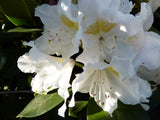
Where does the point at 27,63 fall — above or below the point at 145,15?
below

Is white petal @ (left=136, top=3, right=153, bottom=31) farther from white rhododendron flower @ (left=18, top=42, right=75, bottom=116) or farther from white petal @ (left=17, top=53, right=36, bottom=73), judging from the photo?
white petal @ (left=17, top=53, right=36, bottom=73)

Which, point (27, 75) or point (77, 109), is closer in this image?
point (77, 109)

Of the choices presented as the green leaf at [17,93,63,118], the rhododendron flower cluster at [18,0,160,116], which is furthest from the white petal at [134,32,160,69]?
the green leaf at [17,93,63,118]

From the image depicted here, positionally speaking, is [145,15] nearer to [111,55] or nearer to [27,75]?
[111,55]

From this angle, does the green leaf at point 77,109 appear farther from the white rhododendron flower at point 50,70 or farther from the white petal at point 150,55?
the white petal at point 150,55

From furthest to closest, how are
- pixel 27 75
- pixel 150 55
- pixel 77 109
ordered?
pixel 27 75 → pixel 77 109 → pixel 150 55

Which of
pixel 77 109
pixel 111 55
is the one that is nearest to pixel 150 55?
pixel 111 55

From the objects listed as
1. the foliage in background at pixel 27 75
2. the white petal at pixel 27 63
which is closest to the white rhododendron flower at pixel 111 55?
the foliage in background at pixel 27 75

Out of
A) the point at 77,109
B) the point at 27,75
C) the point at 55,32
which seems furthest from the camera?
the point at 27,75
